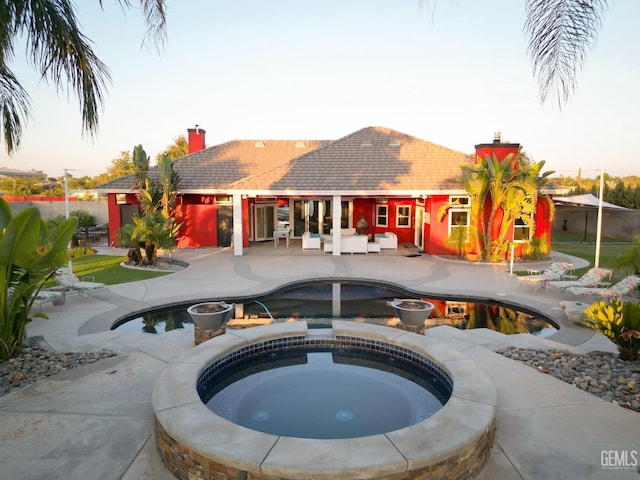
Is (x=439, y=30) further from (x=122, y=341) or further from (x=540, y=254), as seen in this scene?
(x=540, y=254)

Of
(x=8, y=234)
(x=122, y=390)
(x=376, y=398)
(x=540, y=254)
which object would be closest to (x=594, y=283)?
(x=540, y=254)

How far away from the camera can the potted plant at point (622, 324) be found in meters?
5.90

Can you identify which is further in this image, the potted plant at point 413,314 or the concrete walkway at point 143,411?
the potted plant at point 413,314

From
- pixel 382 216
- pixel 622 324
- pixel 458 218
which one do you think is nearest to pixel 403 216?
pixel 382 216

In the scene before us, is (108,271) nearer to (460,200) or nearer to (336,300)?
(336,300)

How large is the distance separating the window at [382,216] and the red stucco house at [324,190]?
53mm

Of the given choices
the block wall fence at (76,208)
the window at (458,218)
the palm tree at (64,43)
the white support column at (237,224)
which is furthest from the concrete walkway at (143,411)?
the block wall fence at (76,208)

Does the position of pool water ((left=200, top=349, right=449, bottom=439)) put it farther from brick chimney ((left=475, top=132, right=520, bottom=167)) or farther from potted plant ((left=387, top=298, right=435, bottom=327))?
brick chimney ((left=475, top=132, right=520, bottom=167))

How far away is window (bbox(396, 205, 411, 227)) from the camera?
21328 mm

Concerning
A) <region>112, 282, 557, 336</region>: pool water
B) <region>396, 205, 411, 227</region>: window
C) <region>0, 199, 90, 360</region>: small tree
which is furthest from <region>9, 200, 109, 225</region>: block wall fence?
<region>0, 199, 90, 360</region>: small tree

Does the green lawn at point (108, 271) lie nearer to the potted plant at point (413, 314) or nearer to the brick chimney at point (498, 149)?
the potted plant at point (413, 314)

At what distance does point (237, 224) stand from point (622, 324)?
568 inches

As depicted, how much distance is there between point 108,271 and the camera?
46.5ft

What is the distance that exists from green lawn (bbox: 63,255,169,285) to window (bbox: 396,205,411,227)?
12.2 m
